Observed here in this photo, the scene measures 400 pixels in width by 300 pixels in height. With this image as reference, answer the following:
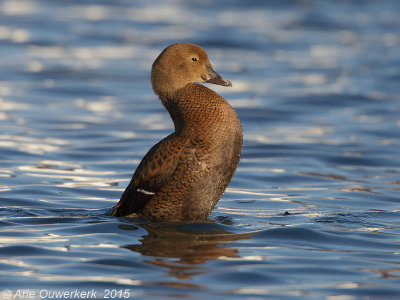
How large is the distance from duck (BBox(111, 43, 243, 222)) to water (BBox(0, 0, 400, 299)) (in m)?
0.17

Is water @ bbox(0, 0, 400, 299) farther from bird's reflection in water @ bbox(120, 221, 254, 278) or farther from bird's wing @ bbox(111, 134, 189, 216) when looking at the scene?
bird's wing @ bbox(111, 134, 189, 216)

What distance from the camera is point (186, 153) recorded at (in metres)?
6.27

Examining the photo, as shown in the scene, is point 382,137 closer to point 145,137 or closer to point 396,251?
point 145,137

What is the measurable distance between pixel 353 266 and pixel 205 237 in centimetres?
124

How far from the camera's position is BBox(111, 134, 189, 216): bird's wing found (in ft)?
20.7

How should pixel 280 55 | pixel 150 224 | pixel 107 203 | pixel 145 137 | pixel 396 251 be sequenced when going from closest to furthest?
pixel 396 251, pixel 150 224, pixel 107 203, pixel 145 137, pixel 280 55

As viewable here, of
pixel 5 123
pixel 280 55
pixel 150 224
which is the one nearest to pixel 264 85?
pixel 280 55

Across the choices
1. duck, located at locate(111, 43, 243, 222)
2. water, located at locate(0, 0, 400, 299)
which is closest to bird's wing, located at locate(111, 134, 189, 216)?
duck, located at locate(111, 43, 243, 222)

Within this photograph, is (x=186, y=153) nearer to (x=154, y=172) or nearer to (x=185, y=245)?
(x=154, y=172)

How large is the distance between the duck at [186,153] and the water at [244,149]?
175 mm

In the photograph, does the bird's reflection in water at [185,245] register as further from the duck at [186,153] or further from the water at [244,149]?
the duck at [186,153]

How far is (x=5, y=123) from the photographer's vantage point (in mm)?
11641

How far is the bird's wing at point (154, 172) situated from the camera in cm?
631

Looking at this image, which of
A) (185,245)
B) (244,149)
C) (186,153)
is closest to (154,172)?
(186,153)
